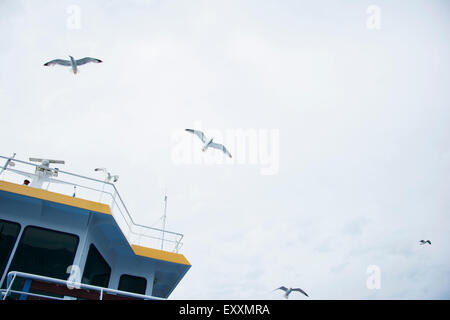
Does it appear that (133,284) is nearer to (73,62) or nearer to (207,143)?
(207,143)

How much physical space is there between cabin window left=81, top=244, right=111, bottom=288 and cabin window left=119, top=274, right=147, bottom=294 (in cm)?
60

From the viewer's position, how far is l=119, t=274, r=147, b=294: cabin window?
947cm

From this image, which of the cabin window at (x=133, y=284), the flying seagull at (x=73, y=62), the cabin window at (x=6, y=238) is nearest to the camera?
the cabin window at (x=6, y=238)

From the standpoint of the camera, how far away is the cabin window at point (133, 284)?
31.1 ft

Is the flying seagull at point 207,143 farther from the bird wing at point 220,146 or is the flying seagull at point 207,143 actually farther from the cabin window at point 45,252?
the cabin window at point 45,252

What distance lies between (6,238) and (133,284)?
4.13 meters

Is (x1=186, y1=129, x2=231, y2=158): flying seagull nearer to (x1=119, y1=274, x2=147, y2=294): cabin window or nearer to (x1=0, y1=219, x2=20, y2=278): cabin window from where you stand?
(x1=119, y1=274, x2=147, y2=294): cabin window

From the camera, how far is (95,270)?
8383 millimetres

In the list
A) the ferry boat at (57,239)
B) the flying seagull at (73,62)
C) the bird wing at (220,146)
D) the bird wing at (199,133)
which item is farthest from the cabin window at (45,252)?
the bird wing at (220,146)

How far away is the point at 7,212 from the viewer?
24.1 ft

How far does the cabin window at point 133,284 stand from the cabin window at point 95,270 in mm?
604

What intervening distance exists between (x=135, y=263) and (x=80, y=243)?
2671 millimetres
